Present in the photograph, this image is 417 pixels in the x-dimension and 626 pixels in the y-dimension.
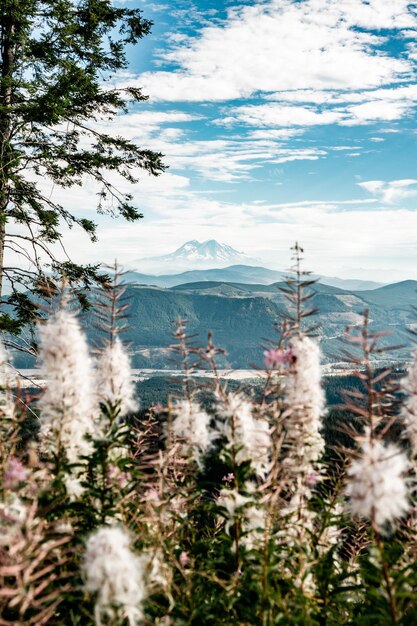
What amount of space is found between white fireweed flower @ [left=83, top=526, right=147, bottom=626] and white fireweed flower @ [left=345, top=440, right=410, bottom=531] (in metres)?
1.32

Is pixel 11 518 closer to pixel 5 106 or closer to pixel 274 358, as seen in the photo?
pixel 274 358

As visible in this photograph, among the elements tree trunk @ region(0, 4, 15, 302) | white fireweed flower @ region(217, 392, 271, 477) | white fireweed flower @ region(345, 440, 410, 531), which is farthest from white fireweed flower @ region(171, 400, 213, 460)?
tree trunk @ region(0, 4, 15, 302)

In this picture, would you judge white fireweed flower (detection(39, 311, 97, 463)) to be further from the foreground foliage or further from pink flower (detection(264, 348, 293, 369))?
pink flower (detection(264, 348, 293, 369))

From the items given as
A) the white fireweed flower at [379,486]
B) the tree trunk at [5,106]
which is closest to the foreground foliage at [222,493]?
the white fireweed flower at [379,486]

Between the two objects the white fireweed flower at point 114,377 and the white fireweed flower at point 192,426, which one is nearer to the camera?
the white fireweed flower at point 114,377

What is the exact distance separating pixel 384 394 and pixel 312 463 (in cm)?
184

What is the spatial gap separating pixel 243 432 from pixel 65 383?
1553 millimetres

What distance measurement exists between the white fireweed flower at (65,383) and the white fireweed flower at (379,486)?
230 cm

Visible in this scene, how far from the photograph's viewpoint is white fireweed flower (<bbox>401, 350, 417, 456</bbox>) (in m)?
3.95

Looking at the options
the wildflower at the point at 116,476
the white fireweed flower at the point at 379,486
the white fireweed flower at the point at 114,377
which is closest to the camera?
the white fireweed flower at the point at 379,486

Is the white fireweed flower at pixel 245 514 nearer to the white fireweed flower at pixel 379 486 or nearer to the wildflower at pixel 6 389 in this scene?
the white fireweed flower at pixel 379 486

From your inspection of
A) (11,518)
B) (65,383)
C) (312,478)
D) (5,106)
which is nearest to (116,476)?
(65,383)

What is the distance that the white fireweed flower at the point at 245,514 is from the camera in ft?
12.6

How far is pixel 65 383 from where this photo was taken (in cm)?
394
